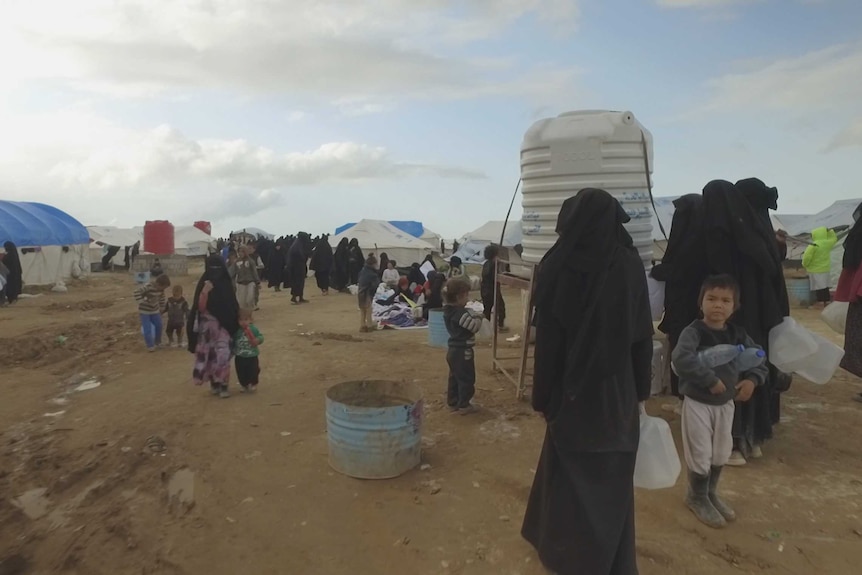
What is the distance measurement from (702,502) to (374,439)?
190 centimetres

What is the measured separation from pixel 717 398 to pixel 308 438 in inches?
118

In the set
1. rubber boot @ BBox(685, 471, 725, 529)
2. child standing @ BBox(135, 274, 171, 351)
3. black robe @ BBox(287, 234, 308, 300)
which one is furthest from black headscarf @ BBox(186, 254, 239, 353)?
black robe @ BBox(287, 234, 308, 300)

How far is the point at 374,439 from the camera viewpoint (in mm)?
4066

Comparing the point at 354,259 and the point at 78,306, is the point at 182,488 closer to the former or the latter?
the point at 78,306

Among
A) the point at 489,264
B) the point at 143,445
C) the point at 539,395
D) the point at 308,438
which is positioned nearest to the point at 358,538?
the point at 539,395

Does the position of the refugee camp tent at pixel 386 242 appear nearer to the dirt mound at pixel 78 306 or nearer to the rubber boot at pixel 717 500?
the dirt mound at pixel 78 306

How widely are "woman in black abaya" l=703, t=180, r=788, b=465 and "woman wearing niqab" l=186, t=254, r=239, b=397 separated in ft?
14.0

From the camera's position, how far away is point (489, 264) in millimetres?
8844

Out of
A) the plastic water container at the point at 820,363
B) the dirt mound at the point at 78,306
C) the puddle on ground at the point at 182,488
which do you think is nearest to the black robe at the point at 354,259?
the dirt mound at the point at 78,306

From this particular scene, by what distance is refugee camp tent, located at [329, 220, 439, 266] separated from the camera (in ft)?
73.5

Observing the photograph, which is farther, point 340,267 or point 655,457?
point 340,267

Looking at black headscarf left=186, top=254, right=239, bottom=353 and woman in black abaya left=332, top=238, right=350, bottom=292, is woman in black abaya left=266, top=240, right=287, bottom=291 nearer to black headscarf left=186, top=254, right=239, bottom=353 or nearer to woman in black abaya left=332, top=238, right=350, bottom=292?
woman in black abaya left=332, top=238, right=350, bottom=292

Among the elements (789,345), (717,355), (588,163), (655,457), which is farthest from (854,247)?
(655,457)

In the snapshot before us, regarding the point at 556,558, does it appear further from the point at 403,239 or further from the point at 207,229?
the point at 207,229
